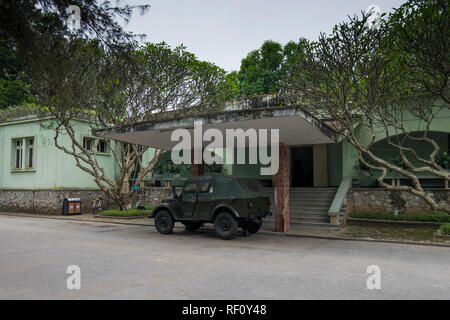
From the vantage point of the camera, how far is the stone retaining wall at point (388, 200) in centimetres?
1430

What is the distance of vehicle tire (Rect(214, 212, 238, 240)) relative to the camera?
10696 millimetres

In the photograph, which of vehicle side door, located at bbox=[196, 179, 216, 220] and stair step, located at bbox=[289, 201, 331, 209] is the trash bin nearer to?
vehicle side door, located at bbox=[196, 179, 216, 220]

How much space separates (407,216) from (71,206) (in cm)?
1733

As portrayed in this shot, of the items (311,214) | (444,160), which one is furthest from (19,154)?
(444,160)

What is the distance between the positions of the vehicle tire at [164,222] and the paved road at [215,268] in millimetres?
609

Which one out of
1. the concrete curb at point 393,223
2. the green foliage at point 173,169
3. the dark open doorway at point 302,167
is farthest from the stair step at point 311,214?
the green foliage at point 173,169

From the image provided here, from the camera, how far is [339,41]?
11.7 m

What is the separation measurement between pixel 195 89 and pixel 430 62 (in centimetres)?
1141

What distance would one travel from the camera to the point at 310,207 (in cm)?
1539

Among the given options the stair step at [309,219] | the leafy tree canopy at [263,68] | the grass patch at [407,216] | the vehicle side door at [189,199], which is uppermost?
the leafy tree canopy at [263,68]

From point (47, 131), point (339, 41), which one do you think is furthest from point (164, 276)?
point (47, 131)

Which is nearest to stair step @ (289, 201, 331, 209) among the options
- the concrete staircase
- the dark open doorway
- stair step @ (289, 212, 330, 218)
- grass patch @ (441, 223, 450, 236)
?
the concrete staircase

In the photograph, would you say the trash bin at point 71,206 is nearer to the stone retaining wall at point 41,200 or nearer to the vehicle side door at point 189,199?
the stone retaining wall at point 41,200

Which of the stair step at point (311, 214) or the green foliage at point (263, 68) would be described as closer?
the stair step at point (311, 214)
